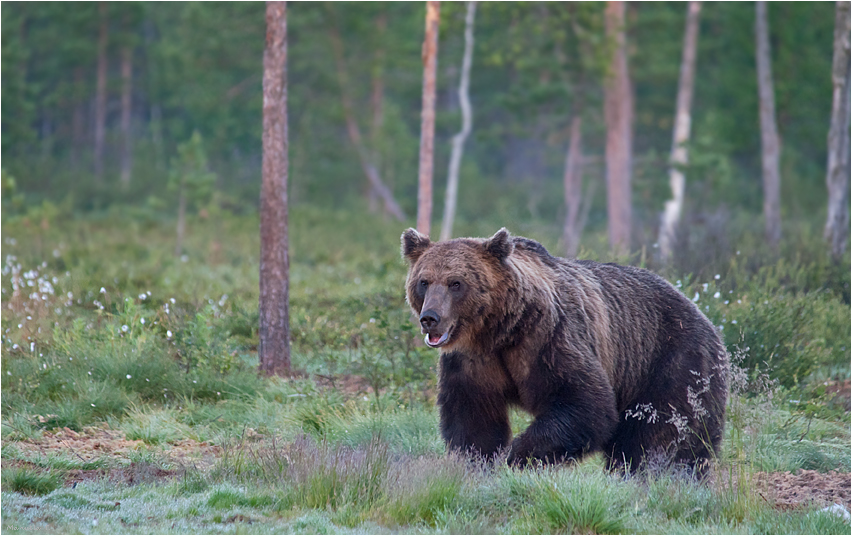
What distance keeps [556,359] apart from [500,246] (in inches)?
30.9

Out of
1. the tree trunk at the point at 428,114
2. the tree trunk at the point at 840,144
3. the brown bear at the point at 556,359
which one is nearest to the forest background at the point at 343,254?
the brown bear at the point at 556,359

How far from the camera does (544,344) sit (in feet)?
18.8

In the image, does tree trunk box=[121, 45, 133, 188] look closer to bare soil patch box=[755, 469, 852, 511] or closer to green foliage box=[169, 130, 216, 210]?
green foliage box=[169, 130, 216, 210]

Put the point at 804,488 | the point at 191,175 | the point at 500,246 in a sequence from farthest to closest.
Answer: the point at 191,175
the point at 804,488
the point at 500,246

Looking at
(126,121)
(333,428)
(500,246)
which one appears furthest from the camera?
(126,121)

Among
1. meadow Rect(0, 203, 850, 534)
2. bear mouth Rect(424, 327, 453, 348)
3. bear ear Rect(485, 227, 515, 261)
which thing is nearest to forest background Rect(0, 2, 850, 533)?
meadow Rect(0, 203, 850, 534)

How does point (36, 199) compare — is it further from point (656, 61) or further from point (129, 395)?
point (129, 395)

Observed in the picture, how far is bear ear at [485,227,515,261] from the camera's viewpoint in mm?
5691

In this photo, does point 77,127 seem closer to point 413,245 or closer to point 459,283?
point 413,245

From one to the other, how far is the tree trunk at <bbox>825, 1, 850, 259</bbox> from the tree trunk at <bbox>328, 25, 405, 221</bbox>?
17024mm

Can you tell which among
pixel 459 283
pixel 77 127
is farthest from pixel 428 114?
pixel 77 127

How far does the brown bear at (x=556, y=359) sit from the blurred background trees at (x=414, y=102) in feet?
55.3

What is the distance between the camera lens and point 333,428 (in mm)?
7332

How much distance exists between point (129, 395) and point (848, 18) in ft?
44.1
